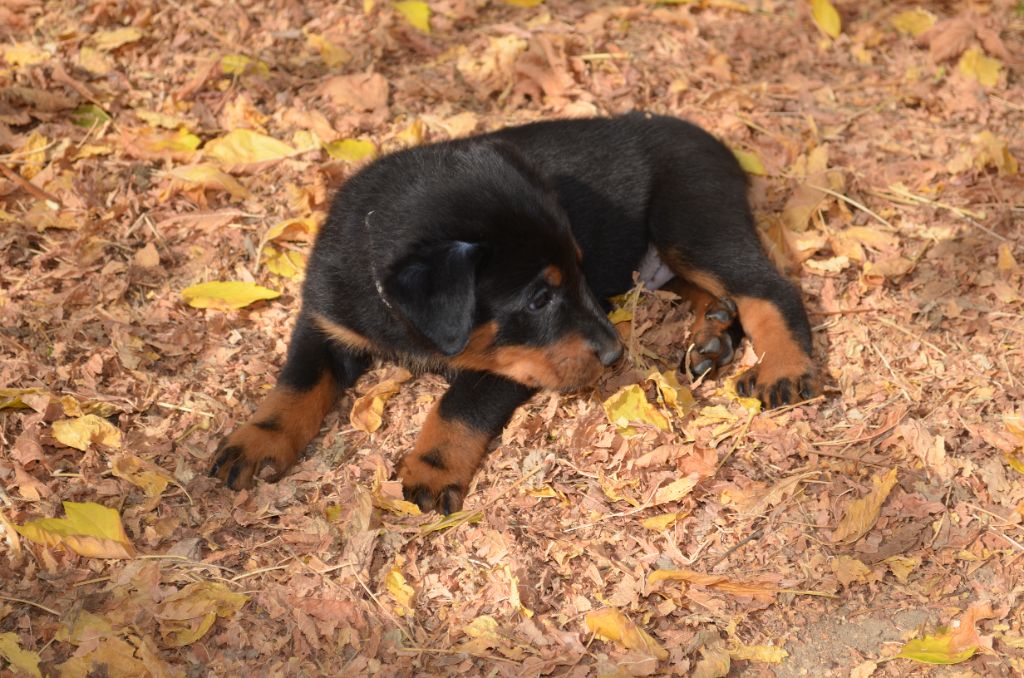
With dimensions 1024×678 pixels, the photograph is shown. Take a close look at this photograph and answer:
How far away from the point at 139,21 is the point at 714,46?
338cm

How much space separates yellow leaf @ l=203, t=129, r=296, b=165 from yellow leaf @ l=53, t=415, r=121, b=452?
1.79 meters

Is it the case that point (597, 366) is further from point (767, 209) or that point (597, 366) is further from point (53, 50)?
point (53, 50)

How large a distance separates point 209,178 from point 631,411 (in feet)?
8.13

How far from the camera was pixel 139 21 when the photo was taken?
625cm

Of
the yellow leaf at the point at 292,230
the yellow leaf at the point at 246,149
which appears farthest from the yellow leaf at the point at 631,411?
the yellow leaf at the point at 246,149

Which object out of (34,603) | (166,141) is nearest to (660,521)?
(34,603)

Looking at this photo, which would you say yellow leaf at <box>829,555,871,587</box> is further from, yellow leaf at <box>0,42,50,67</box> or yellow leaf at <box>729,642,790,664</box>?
yellow leaf at <box>0,42,50,67</box>

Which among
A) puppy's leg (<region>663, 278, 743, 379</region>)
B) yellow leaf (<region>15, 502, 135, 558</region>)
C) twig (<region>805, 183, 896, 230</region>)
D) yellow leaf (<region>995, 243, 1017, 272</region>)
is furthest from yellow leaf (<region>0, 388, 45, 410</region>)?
yellow leaf (<region>995, 243, 1017, 272</region>)

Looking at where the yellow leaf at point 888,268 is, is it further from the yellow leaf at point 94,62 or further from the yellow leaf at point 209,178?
the yellow leaf at point 94,62

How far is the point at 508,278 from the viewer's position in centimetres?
389

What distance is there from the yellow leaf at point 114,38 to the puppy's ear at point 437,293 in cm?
335

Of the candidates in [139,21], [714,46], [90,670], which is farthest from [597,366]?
[139,21]

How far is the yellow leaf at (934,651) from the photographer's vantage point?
11.0 ft

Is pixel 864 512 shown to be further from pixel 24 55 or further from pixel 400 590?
pixel 24 55
